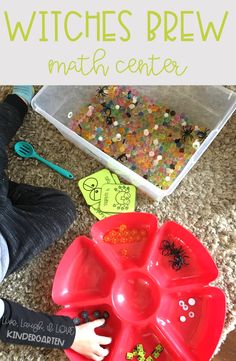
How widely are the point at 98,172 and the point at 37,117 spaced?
0.20 meters

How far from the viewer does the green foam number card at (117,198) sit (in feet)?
3.26

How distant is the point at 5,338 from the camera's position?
85 cm

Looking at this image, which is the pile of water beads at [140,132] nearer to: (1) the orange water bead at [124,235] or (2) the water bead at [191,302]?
(1) the orange water bead at [124,235]

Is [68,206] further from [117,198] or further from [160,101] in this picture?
[160,101]

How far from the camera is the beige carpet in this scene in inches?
37.1

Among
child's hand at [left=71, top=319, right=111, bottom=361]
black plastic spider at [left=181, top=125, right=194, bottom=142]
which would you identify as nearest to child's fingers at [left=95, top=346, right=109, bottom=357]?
child's hand at [left=71, top=319, right=111, bottom=361]

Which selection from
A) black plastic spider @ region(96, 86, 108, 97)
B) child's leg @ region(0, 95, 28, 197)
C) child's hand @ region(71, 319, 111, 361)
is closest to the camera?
child's hand @ region(71, 319, 111, 361)

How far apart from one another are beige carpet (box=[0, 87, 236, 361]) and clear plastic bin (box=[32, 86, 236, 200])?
38 millimetres

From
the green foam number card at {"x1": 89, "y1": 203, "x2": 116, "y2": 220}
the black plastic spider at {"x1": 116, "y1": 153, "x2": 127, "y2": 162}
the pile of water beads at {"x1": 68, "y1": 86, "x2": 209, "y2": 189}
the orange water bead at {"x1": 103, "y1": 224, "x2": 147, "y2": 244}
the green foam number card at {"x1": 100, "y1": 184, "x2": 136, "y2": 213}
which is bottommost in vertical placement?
the orange water bead at {"x1": 103, "y1": 224, "x2": 147, "y2": 244}

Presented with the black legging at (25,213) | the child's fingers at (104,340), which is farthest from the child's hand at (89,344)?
the black legging at (25,213)

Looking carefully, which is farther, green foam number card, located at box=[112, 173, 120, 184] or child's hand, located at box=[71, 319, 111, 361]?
green foam number card, located at box=[112, 173, 120, 184]

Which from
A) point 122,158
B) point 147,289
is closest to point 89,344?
point 147,289

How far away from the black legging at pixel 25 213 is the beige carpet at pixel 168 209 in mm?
58

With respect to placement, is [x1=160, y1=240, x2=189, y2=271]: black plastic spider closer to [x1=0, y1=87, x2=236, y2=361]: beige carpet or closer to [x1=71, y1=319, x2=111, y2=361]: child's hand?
[x1=0, y1=87, x2=236, y2=361]: beige carpet
